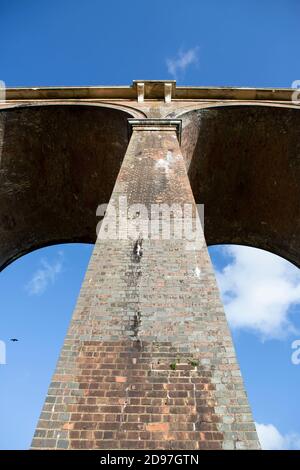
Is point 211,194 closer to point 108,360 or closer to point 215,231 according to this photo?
point 215,231

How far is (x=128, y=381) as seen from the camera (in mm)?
3480

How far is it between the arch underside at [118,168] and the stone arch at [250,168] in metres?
0.03

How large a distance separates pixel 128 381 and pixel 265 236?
8410 millimetres

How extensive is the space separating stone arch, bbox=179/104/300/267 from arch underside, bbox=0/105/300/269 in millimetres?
26

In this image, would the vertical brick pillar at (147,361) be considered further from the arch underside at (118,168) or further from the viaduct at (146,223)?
the arch underside at (118,168)

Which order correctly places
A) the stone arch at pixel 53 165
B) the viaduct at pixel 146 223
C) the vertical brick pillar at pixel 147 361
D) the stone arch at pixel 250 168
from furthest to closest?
1. the stone arch at pixel 53 165
2. the stone arch at pixel 250 168
3. the viaduct at pixel 146 223
4. the vertical brick pillar at pixel 147 361

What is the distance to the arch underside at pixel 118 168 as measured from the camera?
370 inches

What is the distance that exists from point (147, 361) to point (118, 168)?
688 centimetres

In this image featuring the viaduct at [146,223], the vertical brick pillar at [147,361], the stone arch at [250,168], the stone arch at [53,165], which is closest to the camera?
the vertical brick pillar at [147,361]

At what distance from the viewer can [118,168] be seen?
9.73 metres

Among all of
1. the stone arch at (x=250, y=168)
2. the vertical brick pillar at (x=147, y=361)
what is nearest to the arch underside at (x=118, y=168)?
the stone arch at (x=250, y=168)

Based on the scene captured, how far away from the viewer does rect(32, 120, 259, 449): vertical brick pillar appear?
10.1 feet

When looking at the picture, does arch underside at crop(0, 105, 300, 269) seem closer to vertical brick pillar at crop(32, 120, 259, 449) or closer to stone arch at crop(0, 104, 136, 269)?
stone arch at crop(0, 104, 136, 269)

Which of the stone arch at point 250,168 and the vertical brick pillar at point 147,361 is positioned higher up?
the stone arch at point 250,168
